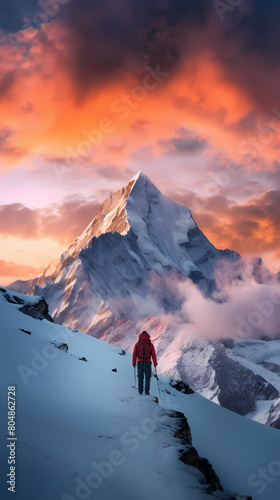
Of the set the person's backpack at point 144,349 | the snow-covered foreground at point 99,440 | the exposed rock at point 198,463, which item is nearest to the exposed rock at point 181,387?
the snow-covered foreground at point 99,440

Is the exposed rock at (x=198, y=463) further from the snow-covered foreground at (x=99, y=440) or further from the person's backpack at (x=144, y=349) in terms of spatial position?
the person's backpack at (x=144, y=349)

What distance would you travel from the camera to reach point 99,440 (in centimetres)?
1016

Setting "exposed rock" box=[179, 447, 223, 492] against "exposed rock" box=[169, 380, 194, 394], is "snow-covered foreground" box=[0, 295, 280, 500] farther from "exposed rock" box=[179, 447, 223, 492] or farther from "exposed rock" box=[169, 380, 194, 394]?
"exposed rock" box=[169, 380, 194, 394]

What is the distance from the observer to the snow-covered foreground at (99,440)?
757 cm

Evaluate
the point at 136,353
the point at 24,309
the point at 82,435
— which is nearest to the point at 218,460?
the point at 136,353

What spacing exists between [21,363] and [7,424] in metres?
5.07

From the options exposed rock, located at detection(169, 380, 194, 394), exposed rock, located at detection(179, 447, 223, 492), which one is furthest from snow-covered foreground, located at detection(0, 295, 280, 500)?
exposed rock, located at detection(169, 380, 194, 394)

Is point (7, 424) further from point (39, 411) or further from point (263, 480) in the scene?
point (263, 480)

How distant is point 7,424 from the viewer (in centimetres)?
845

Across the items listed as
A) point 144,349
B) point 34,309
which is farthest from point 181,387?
point 144,349

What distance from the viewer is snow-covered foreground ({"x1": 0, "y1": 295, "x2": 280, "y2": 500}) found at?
7.57m

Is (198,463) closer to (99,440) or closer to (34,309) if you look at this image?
(99,440)

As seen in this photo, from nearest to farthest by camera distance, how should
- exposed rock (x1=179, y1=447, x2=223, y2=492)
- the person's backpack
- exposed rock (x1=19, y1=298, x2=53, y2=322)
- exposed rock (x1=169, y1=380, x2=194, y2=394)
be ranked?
exposed rock (x1=179, y1=447, x2=223, y2=492) < the person's backpack < exposed rock (x1=19, y1=298, x2=53, y2=322) < exposed rock (x1=169, y1=380, x2=194, y2=394)

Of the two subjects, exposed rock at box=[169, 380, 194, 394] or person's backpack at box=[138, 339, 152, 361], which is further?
exposed rock at box=[169, 380, 194, 394]
